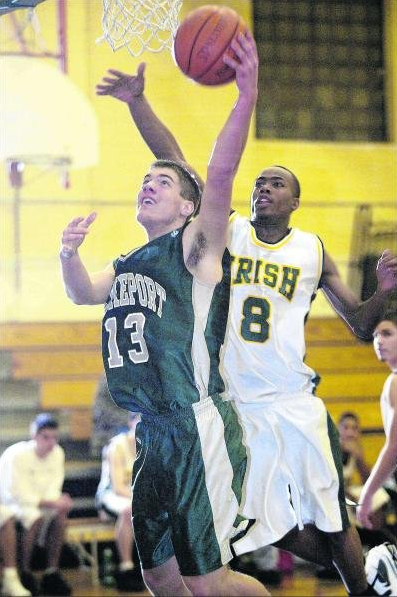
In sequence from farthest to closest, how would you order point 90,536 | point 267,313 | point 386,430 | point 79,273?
point 90,536, point 386,430, point 267,313, point 79,273

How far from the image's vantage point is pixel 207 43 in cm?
412

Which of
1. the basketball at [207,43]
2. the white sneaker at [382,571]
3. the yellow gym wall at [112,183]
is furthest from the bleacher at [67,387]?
the basketball at [207,43]

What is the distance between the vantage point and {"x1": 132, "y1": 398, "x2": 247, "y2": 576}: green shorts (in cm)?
383

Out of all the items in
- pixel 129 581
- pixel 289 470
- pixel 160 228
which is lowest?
pixel 129 581

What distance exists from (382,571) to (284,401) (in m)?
0.92

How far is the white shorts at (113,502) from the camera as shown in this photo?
866 centimetres

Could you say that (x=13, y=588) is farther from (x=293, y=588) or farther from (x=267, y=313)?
(x=267, y=313)

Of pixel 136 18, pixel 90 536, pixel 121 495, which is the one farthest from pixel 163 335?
pixel 90 536

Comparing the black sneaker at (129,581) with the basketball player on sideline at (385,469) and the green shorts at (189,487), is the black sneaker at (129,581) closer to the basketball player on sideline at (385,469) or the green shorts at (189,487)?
the basketball player on sideline at (385,469)

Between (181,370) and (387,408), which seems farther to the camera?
(387,408)

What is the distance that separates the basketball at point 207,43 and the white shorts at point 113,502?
5.06 metres

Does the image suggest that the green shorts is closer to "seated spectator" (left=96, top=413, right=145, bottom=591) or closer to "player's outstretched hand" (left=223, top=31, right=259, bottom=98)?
"player's outstretched hand" (left=223, top=31, right=259, bottom=98)

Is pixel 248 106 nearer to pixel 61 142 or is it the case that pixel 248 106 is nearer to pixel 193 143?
pixel 61 142

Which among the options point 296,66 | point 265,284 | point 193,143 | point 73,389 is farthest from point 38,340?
point 265,284
